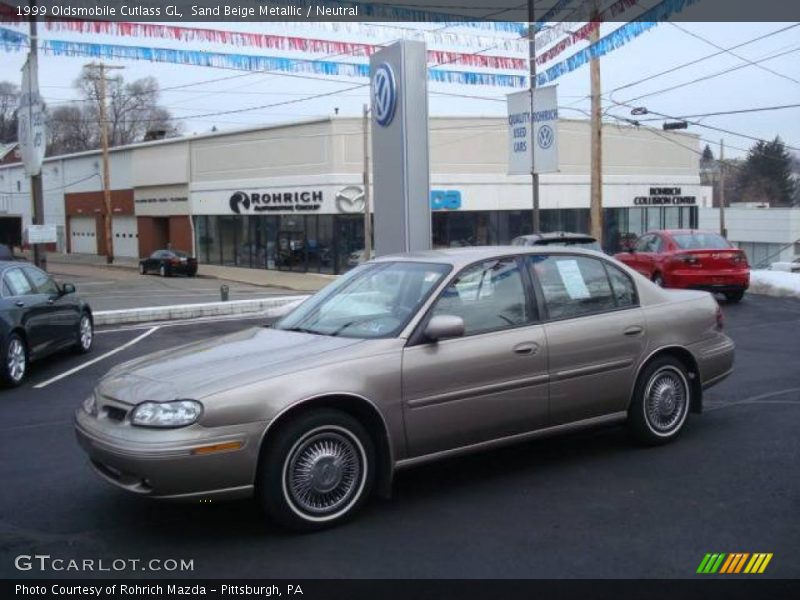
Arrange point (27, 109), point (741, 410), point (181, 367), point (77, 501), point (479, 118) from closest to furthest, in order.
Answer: point (181, 367) < point (77, 501) < point (741, 410) < point (27, 109) < point (479, 118)

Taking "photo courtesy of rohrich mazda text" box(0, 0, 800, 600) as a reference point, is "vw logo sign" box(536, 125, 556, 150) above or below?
above

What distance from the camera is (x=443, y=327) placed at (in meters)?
5.15

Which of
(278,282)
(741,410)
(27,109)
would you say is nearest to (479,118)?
(278,282)

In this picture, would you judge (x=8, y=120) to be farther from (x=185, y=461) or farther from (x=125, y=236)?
(x=185, y=461)

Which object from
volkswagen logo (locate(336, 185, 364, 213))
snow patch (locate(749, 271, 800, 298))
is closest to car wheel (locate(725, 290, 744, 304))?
snow patch (locate(749, 271, 800, 298))

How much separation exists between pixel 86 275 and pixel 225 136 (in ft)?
32.5

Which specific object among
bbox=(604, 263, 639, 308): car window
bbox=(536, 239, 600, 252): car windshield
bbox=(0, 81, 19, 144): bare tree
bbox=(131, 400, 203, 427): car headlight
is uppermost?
bbox=(0, 81, 19, 144): bare tree

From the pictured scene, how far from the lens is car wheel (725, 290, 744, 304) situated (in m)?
16.4

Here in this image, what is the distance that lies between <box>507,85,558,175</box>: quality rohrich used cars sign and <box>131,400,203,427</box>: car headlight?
1466 cm

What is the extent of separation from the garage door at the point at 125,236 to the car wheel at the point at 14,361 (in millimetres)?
48081

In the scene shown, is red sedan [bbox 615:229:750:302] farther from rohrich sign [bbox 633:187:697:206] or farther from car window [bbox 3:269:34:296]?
rohrich sign [bbox 633:187:697:206]

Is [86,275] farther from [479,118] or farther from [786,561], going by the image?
[786,561]

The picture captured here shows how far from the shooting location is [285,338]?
5555mm

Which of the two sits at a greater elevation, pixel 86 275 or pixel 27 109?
pixel 27 109
